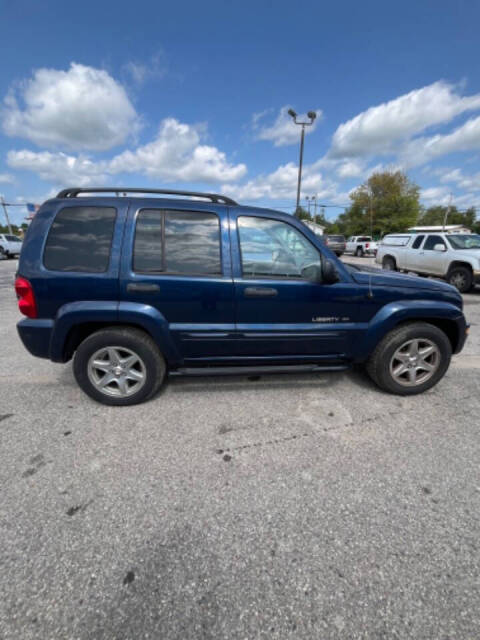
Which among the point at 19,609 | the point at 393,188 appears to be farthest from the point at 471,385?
the point at 393,188

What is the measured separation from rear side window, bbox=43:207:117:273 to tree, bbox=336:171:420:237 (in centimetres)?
5307

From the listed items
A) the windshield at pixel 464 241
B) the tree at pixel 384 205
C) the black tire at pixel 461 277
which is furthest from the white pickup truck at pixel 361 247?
the tree at pixel 384 205

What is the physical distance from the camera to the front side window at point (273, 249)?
2564mm

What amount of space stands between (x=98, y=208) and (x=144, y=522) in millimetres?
2377

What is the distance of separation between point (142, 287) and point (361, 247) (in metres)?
26.3

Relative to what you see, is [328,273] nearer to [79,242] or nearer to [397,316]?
[397,316]

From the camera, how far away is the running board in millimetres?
2654

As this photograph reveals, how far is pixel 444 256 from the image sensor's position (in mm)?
8844

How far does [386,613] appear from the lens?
4.05 feet

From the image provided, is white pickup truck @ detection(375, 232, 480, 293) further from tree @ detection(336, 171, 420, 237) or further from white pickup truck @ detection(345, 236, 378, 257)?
tree @ detection(336, 171, 420, 237)

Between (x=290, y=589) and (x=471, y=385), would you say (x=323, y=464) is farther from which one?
(x=471, y=385)

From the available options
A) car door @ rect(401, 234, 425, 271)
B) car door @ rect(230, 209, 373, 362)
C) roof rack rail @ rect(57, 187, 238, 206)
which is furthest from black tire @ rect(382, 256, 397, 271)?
roof rack rail @ rect(57, 187, 238, 206)

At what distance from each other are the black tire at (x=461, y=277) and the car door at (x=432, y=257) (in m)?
0.26

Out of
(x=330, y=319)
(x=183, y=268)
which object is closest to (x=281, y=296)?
(x=330, y=319)
